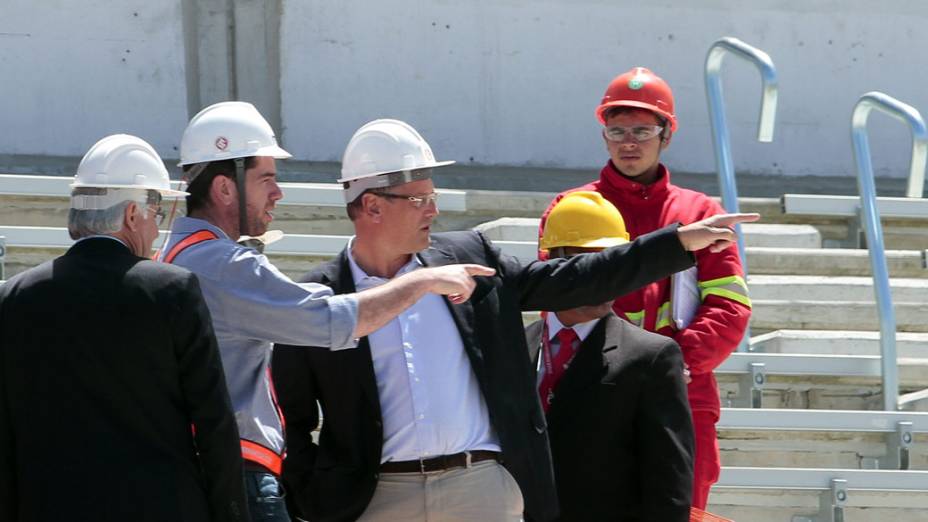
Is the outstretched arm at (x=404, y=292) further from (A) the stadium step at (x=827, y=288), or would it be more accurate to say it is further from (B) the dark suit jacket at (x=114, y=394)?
(A) the stadium step at (x=827, y=288)

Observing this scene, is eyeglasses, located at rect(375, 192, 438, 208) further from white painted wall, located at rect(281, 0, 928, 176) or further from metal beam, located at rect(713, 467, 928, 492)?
white painted wall, located at rect(281, 0, 928, 176)

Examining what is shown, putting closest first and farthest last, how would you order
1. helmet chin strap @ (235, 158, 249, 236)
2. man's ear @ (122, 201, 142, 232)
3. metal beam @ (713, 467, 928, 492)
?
man's ear @ (122, 201, 142, 232), helmet chin strap @ (235, 158, 249, 236), metal beam @ (713, 467, 928, 492)

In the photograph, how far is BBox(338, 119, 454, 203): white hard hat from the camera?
3.99 meters

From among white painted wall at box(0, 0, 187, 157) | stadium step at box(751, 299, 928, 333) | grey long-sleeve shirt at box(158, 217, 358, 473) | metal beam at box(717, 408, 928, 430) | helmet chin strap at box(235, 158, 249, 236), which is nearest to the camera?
grey long-sleeve shirt at box(158, 217, 358, 473)

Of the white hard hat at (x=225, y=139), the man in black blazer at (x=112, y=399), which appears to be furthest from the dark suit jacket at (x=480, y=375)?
the man in black blazer at (x=112, y=399)

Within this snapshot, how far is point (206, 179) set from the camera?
150 inches

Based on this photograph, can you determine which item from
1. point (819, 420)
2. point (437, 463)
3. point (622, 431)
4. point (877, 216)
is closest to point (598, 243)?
point (622, 431)

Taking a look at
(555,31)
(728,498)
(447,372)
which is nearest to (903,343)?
(728,498)

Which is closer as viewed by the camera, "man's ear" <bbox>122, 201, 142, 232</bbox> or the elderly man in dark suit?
"man's ear" <bbox>122, 201, 142, 232</bbox>

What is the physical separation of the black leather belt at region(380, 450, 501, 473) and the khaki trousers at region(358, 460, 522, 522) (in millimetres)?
10

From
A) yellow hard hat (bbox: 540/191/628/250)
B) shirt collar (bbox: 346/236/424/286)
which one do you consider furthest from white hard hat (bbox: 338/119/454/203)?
yellow hard hat (bbox: 540/191/628/250)

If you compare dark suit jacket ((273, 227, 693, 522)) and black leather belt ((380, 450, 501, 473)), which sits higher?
dark suit jacket ((273, 227, 693, 522))

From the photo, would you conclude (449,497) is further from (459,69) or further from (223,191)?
(459,69)

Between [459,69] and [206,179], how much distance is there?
4980 mm
